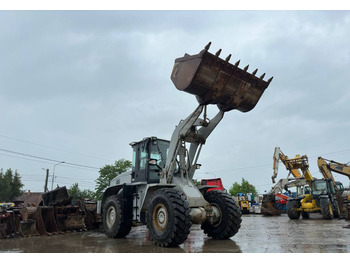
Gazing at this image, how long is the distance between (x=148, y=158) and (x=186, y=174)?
1.42 metres

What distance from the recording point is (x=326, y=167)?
20.1 meters

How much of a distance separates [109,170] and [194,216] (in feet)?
169

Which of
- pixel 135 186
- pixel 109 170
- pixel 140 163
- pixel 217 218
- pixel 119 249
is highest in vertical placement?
pixel 109 170

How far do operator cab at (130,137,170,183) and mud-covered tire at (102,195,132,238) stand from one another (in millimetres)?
924

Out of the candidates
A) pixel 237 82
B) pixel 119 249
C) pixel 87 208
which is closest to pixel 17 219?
pixel 87 208

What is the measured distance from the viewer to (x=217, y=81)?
25.0 ft

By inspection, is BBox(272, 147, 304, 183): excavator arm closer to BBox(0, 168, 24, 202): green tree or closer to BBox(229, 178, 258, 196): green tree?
BBox(0, 168, 24, 202): green tree

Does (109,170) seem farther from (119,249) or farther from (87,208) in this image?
(119,249)

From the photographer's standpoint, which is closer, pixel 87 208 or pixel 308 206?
pixel 87 208

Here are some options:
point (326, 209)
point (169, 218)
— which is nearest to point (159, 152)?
point (169, 218)

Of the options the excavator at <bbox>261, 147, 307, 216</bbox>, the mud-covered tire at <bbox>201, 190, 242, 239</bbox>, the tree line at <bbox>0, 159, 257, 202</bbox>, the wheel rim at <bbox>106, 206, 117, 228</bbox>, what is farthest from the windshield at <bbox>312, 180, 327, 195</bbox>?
the tree line at <bbox>0, 159, 257, 202</bbox>

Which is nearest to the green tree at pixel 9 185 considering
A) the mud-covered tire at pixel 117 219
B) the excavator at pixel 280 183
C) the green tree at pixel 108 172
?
the green tree at pixel 108 172

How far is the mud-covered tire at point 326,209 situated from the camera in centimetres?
1683

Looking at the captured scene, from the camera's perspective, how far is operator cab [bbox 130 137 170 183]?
29.7 ft
